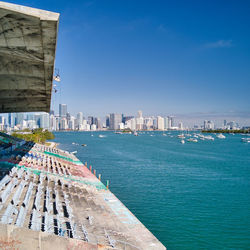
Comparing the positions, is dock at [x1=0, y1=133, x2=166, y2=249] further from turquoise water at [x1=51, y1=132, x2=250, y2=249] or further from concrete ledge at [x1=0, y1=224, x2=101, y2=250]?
turquoise water at [x1=51, y1=132, x2=250, y2=249]

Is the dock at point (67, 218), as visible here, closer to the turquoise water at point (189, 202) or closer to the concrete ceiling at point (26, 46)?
the turquoise water at point (189, 202)

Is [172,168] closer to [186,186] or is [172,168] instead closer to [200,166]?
[200,166]

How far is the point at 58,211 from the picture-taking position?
46.7ft

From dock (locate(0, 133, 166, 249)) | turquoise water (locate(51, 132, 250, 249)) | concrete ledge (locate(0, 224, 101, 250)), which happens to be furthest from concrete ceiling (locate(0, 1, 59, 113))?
turquoise water (locate(51, 132, 250, 249))

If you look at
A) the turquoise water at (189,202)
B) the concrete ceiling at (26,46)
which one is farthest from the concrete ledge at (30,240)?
the turquoise water at (189,202)

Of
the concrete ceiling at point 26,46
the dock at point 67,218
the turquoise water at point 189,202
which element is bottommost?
the turquoise water at point 189,202

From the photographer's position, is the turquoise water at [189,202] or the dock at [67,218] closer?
the dock at [67,218]

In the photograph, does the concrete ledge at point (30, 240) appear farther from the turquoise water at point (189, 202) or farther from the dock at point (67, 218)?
the turquoise water at point (189, 202)

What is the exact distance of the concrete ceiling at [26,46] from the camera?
7.77 meters

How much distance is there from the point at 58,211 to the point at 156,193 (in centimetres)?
1428

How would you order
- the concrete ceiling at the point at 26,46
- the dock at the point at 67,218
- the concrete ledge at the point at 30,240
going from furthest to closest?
the dock at the point at 67,218 → the concrete ledge at the point at 30,240 → the concrete ceiling at the point at 26,46

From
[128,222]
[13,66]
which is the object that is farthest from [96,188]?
[13,66]

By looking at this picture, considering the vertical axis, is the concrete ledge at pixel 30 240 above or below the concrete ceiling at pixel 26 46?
below

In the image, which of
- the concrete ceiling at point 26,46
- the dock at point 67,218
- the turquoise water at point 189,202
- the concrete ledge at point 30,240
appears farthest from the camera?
the turquoise water at point 189,202
